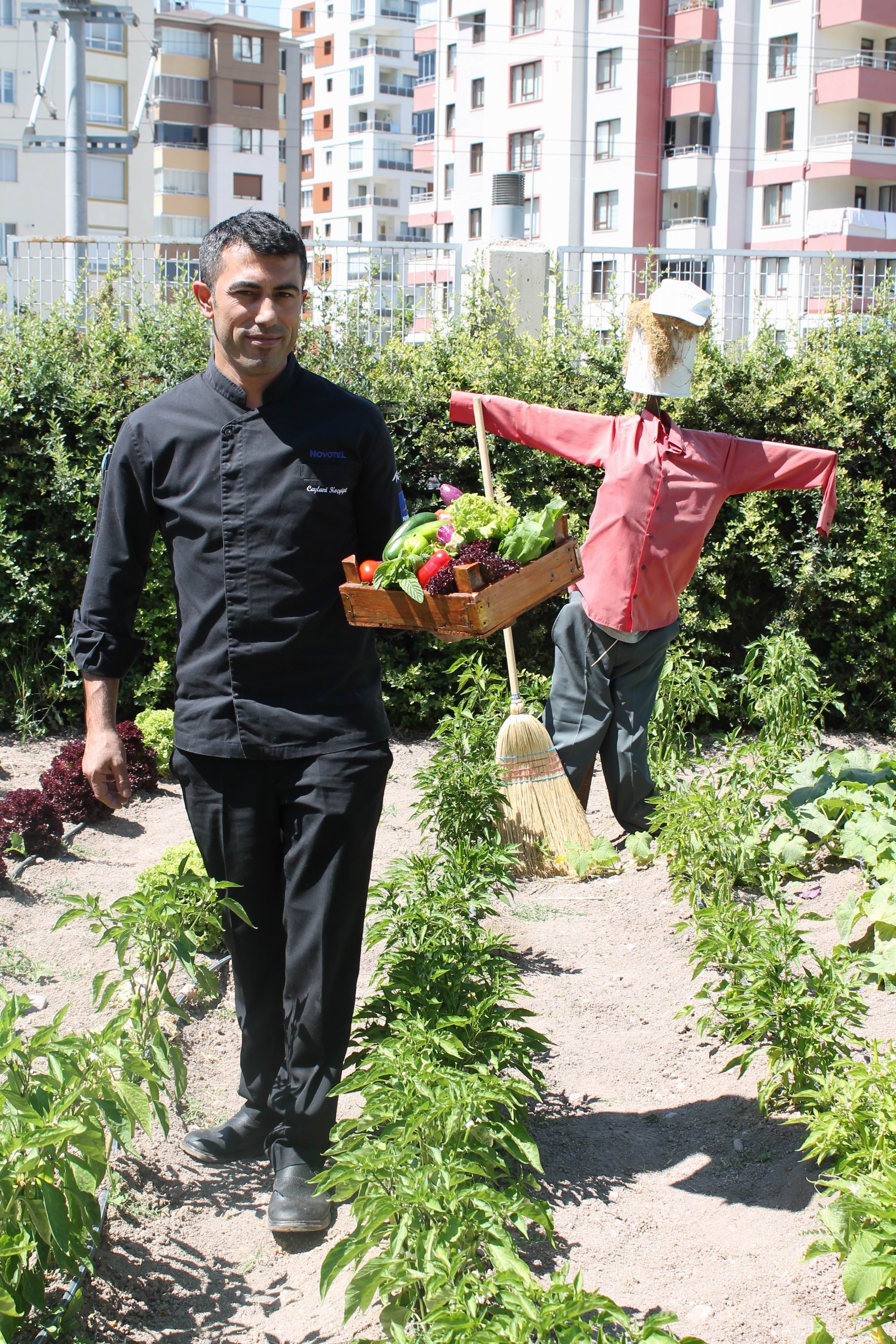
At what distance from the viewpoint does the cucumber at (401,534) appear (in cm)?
286

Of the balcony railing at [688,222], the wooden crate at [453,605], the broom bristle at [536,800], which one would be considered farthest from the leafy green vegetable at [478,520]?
the balcony railing at [688,222]

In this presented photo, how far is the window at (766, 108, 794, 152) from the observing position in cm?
3925

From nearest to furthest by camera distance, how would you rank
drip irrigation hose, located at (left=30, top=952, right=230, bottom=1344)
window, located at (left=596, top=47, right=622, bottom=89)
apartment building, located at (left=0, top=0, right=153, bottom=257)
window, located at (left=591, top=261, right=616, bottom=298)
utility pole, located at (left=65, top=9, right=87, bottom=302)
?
drip irrigation hose, located at (left=30, top=952, right=230, bottom=1344)
window, located at (left=591, top=261, right=616, bottom=298)
utility pole, located at (left=65, top=9, right=87, bottom=302)
window, located at (left=596, top=47, right=622, bottom=89)
apartment building, located at (left=0, top=0, right=153, bottom=257)

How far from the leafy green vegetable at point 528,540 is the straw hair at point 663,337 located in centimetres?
194

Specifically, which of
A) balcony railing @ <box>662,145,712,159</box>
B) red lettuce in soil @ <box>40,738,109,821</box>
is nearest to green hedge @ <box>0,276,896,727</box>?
red lettuce in soil @ <box>40,738,109,821</box>

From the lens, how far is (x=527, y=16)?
4472 cm

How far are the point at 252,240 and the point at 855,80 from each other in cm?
3968

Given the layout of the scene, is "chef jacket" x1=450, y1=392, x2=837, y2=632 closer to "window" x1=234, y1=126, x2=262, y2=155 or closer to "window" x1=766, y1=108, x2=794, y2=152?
"window" x1=766, y1=108, x2=794, y2=152

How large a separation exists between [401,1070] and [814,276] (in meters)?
8.98

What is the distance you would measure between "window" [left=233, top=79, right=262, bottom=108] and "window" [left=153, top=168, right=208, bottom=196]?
359 cm

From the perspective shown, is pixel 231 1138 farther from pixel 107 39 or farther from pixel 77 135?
pixel 107 39

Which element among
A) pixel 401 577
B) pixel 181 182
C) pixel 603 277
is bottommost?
pixel 401 577

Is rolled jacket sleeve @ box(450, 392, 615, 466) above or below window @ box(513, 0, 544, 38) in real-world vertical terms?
below

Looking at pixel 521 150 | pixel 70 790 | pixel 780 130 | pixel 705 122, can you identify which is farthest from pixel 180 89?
pixel 70 790
